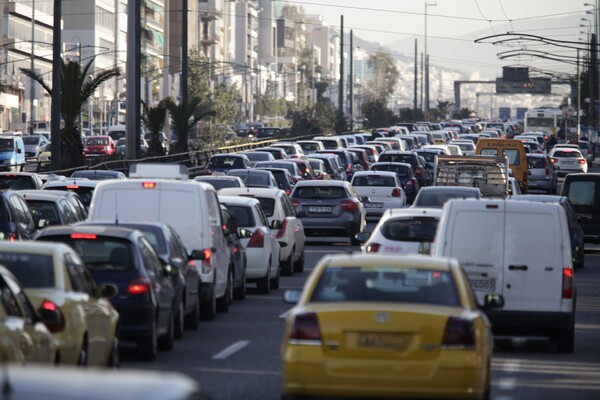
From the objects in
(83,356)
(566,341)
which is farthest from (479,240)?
(83,356)

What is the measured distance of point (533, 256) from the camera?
17.3 m

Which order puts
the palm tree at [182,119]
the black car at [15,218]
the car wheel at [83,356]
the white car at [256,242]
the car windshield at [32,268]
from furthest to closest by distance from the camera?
the palm tree at [182,119] → the white car at [256,242] → the black car at [15,218] → the car windshield at [32,268] → the car wheel at [83,356]

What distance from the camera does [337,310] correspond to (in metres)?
11.1

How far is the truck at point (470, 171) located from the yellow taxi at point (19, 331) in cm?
2848

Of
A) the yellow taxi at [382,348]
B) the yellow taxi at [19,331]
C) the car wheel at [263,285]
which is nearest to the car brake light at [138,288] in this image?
the yellow taxi at [19,331]

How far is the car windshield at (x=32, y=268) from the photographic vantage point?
1284 centimetres

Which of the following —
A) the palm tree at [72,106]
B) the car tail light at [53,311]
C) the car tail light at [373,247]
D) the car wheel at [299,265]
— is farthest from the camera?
the palm tree at [72,106]

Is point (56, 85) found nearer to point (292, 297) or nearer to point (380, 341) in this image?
point (292, 297)

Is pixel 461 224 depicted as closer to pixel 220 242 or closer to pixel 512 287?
pixel 512 287

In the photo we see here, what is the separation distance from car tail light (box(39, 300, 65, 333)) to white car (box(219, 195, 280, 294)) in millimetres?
11434

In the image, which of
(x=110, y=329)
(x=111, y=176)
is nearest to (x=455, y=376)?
(x=110, y=329)

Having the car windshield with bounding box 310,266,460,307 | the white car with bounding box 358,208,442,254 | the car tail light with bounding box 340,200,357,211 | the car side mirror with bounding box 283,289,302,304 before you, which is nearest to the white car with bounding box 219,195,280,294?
the white car with bounding box 358,208,442,254

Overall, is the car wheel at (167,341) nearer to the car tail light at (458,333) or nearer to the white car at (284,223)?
the car tail light at (458,333)

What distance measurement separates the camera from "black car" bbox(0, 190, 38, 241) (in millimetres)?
22188
